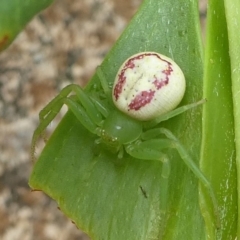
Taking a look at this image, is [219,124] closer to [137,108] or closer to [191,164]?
[191,164]

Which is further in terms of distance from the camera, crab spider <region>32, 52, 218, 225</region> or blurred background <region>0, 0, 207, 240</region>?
blurred background <region>0, 0, 207, 240</region>

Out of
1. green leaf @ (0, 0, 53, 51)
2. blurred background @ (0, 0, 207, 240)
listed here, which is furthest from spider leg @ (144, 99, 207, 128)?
blurred background @ (0, 0, 207, 240)

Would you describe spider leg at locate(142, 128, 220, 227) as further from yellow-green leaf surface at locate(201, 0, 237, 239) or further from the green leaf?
the green leaf

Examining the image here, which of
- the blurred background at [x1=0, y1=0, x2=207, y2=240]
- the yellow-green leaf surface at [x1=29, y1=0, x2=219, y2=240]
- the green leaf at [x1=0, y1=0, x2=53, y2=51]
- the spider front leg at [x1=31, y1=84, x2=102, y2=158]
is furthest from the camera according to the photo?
the blurred background at [x1=0, y1=0, x2=207, y2=240]

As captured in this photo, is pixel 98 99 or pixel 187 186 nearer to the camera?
pixel 187 186

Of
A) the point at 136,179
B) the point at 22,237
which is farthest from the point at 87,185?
the point at 22,237

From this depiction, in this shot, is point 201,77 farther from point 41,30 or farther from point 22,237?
point 41,30

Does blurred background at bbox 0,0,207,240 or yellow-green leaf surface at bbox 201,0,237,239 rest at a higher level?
yellow-green leaf surface at bbox 201,0,237,239
